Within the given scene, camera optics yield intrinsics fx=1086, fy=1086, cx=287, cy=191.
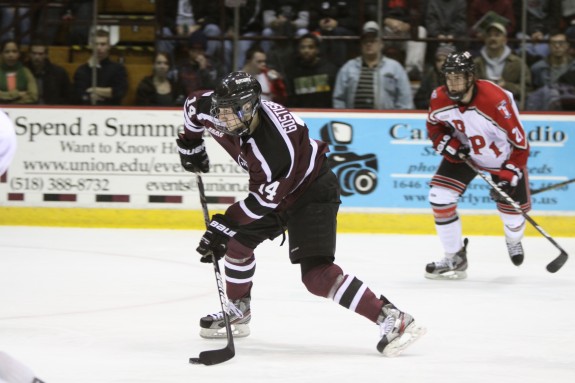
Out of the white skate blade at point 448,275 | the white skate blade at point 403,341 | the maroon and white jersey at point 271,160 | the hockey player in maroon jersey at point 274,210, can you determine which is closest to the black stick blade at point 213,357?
the hockey player in maroon jersey at point 274,210

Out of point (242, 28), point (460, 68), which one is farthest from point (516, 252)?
point (242, 28)

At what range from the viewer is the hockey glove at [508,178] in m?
5.79

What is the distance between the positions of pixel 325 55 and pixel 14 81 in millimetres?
2250

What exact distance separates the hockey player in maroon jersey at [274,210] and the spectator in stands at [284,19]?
365cm

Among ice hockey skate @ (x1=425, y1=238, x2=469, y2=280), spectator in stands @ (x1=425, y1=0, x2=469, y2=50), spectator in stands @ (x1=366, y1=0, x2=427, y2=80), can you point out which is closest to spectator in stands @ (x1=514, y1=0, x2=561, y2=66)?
spectator in stands @ (x1=425, y1=0, x2=469, y2=50)

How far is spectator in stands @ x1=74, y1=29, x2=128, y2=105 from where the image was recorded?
784 centimetres

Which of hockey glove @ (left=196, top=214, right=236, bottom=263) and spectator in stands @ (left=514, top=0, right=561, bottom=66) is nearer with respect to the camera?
hockey glove @ (left=196, top=214, right=236, bottom=263)

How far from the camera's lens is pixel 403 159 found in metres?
7.63

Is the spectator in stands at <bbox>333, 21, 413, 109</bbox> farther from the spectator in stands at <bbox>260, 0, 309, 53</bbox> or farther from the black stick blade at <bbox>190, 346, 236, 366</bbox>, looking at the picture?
the black stick blade at <bbox>190, 346, 236, 366</bbox>

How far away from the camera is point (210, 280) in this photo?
5.66 m

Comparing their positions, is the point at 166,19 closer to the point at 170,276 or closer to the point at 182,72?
the point at 182,72

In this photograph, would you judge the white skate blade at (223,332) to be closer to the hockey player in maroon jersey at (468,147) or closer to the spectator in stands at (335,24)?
the hockey player in maroon jersey at (468,147)

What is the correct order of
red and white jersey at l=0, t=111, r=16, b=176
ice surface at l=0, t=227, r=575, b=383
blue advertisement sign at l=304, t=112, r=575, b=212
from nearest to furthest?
red and white jersey at l=0, t=111, r=16, b=176, ice surface at l=0, t=227, r=575, b=383, blue advertisement sign at l=304, t=112, r=575, b=212

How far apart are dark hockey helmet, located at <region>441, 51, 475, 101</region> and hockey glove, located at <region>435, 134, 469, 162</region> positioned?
Answer: 10.8 inches
